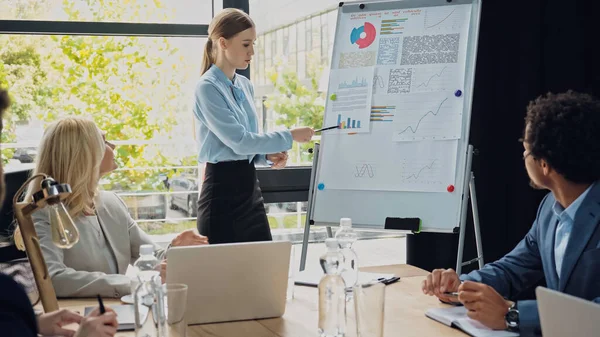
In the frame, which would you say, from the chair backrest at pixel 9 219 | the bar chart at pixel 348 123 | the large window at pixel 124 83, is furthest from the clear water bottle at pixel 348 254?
the large window at pixel 124 83

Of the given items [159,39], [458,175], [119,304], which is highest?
[159,39]

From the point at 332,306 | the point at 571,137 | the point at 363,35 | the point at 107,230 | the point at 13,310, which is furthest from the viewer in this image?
the point at 363,35

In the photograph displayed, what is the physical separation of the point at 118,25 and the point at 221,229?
134 cm

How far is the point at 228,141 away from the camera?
307 centimetres

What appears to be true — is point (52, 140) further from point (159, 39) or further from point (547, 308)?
point (159, 39)

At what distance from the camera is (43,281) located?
1611 mm

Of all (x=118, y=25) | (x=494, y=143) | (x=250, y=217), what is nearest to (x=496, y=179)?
(x=494, y=143)

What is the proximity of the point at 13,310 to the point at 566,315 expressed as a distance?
2.94ft

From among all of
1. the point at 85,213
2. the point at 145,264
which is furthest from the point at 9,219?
the point at 145,264

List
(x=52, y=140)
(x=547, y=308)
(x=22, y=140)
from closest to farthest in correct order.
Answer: (x=547, y=308), (x=52, y=140), (x=22, y=140)

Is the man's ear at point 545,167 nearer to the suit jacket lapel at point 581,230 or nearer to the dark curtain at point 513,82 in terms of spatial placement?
the suit jacket lapel at point 581,230

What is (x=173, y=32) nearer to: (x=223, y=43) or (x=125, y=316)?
(x=223, y=43)

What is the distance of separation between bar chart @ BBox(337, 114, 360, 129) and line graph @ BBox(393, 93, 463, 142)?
0.19m

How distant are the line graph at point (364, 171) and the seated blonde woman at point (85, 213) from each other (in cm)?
116
